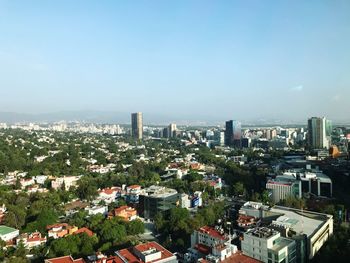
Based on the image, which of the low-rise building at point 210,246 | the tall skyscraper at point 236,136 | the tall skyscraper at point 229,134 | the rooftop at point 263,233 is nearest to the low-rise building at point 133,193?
the low-rise building at point 210,246

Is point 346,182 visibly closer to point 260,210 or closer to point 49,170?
point 260,210

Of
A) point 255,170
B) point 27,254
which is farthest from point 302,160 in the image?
point 27,254

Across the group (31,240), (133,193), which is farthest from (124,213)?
(31,240)

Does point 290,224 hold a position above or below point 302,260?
above

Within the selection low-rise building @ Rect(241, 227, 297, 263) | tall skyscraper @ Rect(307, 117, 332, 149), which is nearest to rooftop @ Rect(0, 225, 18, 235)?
low-rise building @ Rect(241, 227, 297, 263)

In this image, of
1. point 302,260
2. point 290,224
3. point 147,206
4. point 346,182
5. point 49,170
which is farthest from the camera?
point 49,170

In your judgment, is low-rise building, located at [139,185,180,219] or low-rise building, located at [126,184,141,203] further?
low-rise building, located at [126,184,141,203]

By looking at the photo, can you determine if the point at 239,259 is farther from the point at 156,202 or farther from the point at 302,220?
the point at 156,202

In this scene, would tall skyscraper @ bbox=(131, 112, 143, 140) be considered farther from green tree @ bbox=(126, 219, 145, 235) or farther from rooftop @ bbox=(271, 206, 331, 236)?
rooftop @ bbox=(271, 206, 331, 236)
